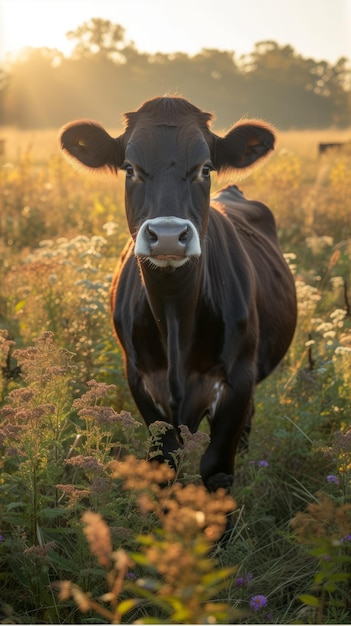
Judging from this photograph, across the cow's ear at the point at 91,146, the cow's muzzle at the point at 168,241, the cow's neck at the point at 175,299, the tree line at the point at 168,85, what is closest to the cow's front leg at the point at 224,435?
the cow's neck at the point at 175,299

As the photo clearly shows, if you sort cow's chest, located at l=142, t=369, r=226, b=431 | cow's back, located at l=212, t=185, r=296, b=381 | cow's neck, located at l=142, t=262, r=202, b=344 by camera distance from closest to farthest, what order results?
cow's neck, located at l=142, t=262, r=202, b=344, cow's chest, located at l=142, t=369, r=226, b=431, cow's back, located at l=212, t=185, r=296, b=381

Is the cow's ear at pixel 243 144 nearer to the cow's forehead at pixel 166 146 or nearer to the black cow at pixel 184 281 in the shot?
the black cow at pixel 184 281

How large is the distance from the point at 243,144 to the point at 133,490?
90.4 inches

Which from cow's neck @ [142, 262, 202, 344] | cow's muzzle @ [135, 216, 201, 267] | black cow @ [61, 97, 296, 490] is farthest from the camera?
cow's neck @ [142, 262, 202, 344]

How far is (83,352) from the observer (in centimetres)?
548

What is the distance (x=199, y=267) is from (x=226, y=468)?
3.57 feet

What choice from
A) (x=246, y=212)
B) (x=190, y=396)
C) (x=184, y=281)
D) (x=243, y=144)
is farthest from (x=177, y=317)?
(x=246, y=212)

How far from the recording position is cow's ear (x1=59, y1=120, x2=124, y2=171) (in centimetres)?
459

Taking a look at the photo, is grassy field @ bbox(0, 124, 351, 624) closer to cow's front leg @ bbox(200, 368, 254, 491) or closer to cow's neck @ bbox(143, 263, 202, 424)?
cow's front leg @ bbox(200, 368, 254, 491)

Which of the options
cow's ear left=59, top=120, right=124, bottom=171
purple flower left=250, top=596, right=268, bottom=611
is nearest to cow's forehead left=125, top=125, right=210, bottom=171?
cow's ear left=59, top=120, right=124, bottom=171

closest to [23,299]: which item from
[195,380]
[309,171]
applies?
[195,380]

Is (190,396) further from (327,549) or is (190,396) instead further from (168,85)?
(168,85)

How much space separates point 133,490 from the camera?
3.14m

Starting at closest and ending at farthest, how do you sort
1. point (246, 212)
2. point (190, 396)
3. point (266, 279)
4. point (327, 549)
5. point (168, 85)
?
point (327, 549) → point (190, 396) → point (266, 279) → point (246, 212) → point (168, 85)
